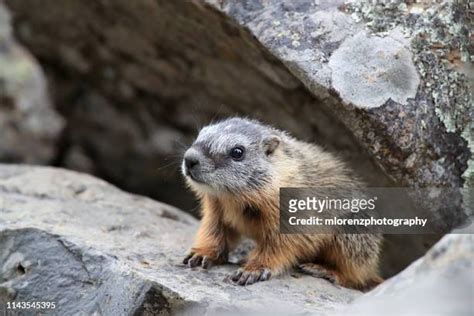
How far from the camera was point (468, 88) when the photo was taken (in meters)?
7.11

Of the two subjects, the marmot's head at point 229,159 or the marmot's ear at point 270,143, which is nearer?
the marmot's head at point 229,159

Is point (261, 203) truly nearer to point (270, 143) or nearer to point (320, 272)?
point (270, 143)

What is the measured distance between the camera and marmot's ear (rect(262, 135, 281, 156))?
759cm

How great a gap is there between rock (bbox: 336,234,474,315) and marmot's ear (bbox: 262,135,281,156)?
9.53 ft

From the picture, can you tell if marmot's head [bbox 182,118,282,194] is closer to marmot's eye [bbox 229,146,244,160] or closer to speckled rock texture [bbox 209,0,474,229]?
marmot's eye [bbox 229,146,244,160]

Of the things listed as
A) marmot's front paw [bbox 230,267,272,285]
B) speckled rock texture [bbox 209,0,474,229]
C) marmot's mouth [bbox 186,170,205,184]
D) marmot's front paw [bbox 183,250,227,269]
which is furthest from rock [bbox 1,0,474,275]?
marmot's front paw [bbox 183,250,227,269]

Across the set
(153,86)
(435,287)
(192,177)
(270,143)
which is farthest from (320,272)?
(153,86)

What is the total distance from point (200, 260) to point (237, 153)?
3.56 ft

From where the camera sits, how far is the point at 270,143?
7590 millimetres

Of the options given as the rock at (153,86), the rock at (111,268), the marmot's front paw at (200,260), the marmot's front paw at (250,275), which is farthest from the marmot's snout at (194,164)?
the rock at (153,86)

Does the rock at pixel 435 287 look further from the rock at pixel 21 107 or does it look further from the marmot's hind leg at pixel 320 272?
the rock at pixel 21 107

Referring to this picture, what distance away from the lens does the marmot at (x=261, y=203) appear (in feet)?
23.7

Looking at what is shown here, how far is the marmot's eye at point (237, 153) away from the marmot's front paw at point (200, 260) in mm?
980

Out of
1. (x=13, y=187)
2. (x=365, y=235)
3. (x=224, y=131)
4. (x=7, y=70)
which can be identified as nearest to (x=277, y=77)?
(x=224, y=131)
